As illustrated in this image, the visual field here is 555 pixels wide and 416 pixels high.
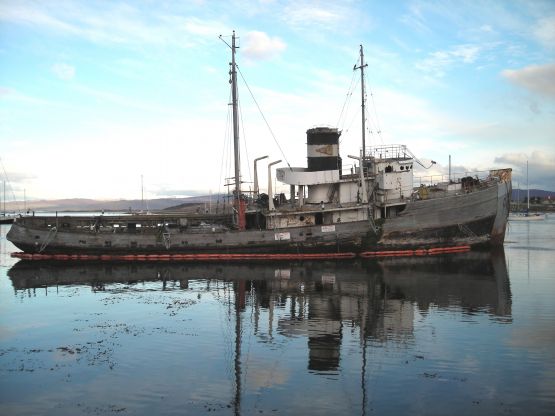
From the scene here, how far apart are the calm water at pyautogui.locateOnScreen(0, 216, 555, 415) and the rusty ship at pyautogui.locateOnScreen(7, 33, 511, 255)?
7.55 meters

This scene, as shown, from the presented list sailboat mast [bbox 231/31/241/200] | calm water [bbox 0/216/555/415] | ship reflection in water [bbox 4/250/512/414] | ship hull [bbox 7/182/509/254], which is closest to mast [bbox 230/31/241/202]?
sailboat mast [bbox 231/31/241/200]

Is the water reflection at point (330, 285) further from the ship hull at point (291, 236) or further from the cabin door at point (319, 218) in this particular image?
the cabin door at point (319, 218)

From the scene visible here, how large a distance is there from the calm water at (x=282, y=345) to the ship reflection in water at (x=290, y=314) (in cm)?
7

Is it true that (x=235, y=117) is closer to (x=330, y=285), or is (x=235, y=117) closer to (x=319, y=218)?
(x=319, y=218)

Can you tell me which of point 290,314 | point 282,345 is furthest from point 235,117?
point 282,345

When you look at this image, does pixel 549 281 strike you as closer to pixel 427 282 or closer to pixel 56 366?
pixel 427 282

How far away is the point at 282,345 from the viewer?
16.3 meters

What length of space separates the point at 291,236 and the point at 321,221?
125 inches

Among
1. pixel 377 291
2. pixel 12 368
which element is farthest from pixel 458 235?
pixel 12 368

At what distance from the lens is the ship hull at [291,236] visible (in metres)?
38.1

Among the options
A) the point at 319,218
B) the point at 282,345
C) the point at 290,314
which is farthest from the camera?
the point at 319,218

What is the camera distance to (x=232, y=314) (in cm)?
2120

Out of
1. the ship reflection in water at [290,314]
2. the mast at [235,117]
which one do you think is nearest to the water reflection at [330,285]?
the ship reflection in water at [290,314]

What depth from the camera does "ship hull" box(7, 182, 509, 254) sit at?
125ft
